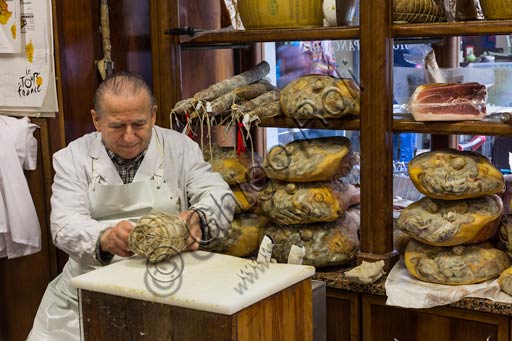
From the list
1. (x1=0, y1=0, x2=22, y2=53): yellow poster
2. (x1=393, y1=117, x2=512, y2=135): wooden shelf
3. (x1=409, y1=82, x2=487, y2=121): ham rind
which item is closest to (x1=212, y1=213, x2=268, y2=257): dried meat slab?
(x1=393, y1=117, x2=512, y2=135): wooden shelf

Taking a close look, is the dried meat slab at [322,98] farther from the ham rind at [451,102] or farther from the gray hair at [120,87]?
the gray hair at [120,87]

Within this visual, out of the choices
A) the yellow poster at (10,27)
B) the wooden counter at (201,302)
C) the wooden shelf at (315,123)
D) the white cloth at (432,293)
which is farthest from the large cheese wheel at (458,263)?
the yellow poster at (10,27)

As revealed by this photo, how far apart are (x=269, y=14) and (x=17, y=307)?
6.00ft

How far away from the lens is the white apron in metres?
2.82

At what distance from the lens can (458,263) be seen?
9.15 feet

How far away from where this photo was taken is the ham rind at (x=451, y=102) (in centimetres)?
279

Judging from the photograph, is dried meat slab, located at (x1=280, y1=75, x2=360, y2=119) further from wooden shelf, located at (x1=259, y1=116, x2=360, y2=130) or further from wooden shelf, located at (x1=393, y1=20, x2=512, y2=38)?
wooden shelf, located at (x1=393, y1=20, x2=512, y2=38)

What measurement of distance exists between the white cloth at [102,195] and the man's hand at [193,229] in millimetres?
80

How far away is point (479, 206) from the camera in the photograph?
2812mm

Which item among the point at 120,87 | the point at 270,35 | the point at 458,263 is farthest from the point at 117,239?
the point at 458,263

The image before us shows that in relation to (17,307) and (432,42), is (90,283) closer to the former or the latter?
(17,307)

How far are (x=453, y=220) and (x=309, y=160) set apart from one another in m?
0.61

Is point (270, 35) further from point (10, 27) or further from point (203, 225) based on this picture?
point (10, 27)

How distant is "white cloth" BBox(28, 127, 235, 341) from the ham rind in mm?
795
